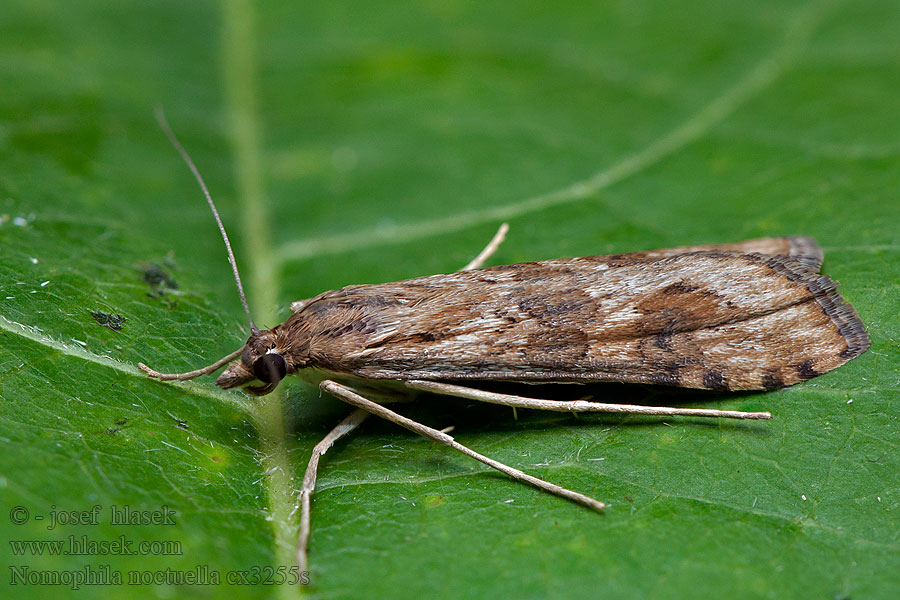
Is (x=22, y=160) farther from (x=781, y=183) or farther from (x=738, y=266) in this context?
(x=781, y=183)

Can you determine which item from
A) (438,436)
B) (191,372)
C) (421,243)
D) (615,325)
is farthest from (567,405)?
(191,372)

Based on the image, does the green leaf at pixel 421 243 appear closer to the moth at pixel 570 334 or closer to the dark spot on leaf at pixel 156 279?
the dark spot on leaf at pixel 156 279

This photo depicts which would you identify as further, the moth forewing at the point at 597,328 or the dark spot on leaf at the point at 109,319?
the dark spot on leaf at the point at 109,319

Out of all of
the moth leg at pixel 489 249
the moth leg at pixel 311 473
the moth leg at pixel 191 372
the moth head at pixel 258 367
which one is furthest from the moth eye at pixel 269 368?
the moth leg at pixel 489 249

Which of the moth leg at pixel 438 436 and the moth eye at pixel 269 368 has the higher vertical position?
the moth eye at pixel 269 368

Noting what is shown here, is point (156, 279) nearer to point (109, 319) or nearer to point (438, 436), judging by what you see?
point (109, 319)

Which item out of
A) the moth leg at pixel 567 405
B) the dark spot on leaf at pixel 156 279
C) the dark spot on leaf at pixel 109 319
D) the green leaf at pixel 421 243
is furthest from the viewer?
the dark spot on leaf at pixel 156 279

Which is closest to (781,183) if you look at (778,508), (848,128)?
(848,128)
